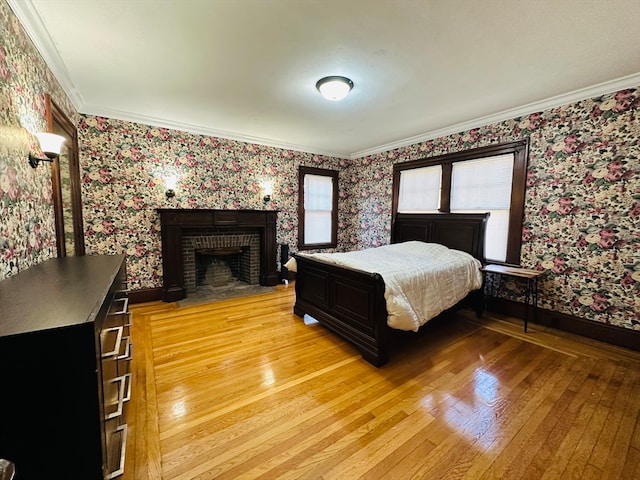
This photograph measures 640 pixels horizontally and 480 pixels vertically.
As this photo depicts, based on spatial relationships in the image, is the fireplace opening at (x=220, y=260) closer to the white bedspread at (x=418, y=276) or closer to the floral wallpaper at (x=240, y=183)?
the floral wallpaper at (x=240, y=183)

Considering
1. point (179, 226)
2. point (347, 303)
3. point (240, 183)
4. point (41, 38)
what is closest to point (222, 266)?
point (179, 226)

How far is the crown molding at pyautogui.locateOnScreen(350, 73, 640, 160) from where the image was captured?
2680 mm

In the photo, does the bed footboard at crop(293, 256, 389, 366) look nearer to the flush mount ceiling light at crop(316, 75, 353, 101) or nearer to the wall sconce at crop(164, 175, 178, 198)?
the flush mount ceiling light at crop(316, 75, 353, 101)

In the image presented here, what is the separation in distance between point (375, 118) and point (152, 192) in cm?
337

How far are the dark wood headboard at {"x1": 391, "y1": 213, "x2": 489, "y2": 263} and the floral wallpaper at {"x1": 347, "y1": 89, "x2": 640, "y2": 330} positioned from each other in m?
0.51

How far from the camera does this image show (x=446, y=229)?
4.07 metres

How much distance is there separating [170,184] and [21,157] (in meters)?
2.34

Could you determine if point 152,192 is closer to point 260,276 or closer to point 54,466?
point 260,276

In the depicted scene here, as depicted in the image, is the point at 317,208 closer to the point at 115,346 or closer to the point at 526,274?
the point at 526,274

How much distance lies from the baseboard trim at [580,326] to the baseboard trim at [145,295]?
16.1ft

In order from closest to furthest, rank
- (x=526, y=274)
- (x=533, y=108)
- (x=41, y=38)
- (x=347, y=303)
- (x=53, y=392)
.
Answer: (x=53, y=392)
(x=41, y=38)
(x=347, y=303)
(x=526, y=274)
(x=533, y=108)

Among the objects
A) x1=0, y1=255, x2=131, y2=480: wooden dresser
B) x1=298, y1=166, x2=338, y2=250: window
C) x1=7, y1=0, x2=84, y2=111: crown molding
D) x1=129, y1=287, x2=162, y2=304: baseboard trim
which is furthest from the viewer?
x1=298, y1=166, x2=338, y2=250: window

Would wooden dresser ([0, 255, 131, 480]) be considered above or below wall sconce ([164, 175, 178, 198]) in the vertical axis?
below

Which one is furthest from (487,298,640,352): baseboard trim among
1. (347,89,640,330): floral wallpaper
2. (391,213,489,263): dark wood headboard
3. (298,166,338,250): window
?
(298,166,338,250): window
